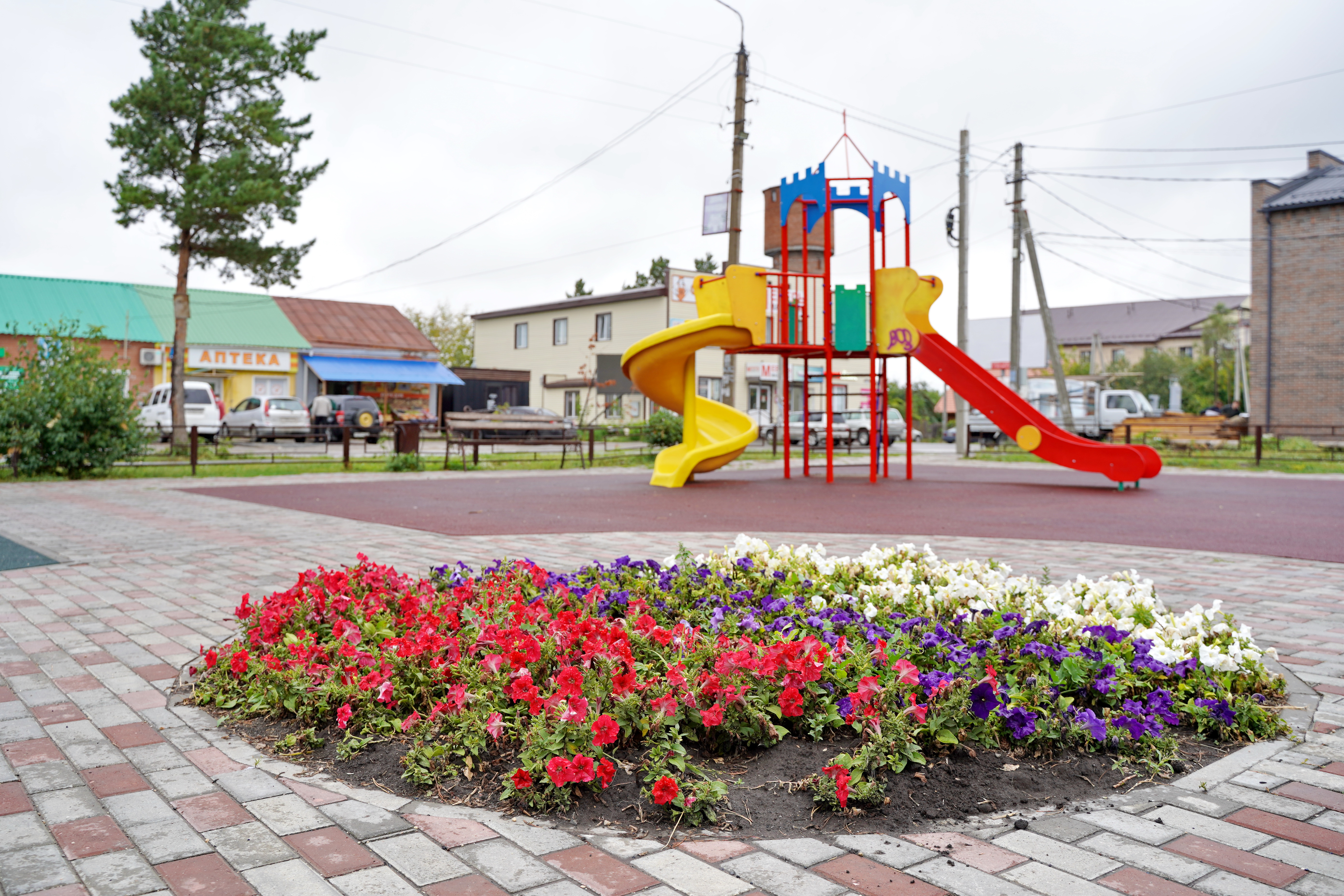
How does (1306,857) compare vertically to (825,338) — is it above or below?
below

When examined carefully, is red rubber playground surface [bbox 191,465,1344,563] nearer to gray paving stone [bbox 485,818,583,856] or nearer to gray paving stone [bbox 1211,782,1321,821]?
gray paving stone [bbox 1211,782,1321,821]

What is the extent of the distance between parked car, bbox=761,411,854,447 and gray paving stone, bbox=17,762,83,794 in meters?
28.8

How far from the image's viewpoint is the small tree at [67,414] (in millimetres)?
15711

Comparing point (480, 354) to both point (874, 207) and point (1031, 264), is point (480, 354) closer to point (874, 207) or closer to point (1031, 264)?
point (1031, 264)

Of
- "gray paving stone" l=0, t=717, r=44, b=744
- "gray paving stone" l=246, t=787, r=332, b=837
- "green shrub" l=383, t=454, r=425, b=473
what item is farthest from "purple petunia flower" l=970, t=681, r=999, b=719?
"green shrub" l=383, t=454, r=425, b=473

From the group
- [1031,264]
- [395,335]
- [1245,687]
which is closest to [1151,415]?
[1031,264]

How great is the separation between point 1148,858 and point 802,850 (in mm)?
819

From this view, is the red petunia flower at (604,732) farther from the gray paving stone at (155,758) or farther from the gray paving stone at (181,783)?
the gray paving stone at (155,758)

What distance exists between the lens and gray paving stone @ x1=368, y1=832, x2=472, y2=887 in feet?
7.25

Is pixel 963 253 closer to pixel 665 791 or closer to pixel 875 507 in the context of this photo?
pixel 875 507

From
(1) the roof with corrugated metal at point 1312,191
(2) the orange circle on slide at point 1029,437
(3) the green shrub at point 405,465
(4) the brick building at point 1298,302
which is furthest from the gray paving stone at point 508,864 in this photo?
(1) the roof with corrugated metal at point 1312,191

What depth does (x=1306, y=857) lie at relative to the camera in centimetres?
228

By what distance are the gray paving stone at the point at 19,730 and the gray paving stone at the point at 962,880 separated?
9.20 feet

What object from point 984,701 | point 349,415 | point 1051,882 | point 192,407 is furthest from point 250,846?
point 349,415
